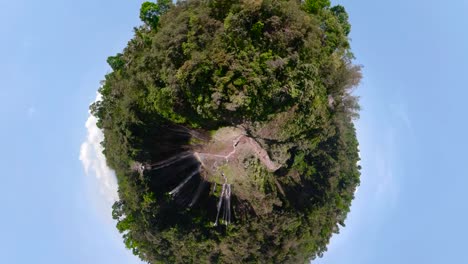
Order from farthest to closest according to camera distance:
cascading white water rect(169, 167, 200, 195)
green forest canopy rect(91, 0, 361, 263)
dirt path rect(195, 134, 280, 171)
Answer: cascading white water rect(169, 167, 200, 195) → dirt path rect(195, 134, 280, 171) → green forest canopy rect(91, 0, 361, 263)

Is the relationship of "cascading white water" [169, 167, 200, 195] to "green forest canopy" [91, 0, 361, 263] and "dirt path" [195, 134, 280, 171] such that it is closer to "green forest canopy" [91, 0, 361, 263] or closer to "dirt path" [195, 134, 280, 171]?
"green forest canopy" [91, 0, 361, 263]

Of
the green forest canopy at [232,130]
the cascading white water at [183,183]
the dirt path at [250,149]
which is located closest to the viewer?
the green forest canopy at [232,130]

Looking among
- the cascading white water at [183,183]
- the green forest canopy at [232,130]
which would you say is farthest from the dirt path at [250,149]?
the cascading white water at [183,183]

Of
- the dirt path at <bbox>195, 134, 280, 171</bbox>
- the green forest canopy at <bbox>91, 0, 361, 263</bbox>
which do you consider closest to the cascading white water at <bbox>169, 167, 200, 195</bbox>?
the green forest canopy at <bbox>91, 0, 361, 263</bbox>

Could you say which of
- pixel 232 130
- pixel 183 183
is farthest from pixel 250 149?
pixel 183 183

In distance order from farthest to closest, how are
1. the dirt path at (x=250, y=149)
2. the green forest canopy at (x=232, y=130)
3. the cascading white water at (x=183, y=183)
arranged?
the cascading white water at (x=183, y=183) < the dirt path at (x=250, y=149) < the green forest canopy at (x=232, y=130)

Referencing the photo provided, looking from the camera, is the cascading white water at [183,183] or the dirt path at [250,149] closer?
the dirt path at [250,149]

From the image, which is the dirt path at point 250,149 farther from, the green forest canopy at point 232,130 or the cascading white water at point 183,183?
the cascading white water at point 183,183

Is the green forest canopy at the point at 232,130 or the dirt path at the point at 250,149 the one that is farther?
the dirt path at the point at 250,149

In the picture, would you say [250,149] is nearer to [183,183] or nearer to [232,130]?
[232,130]
